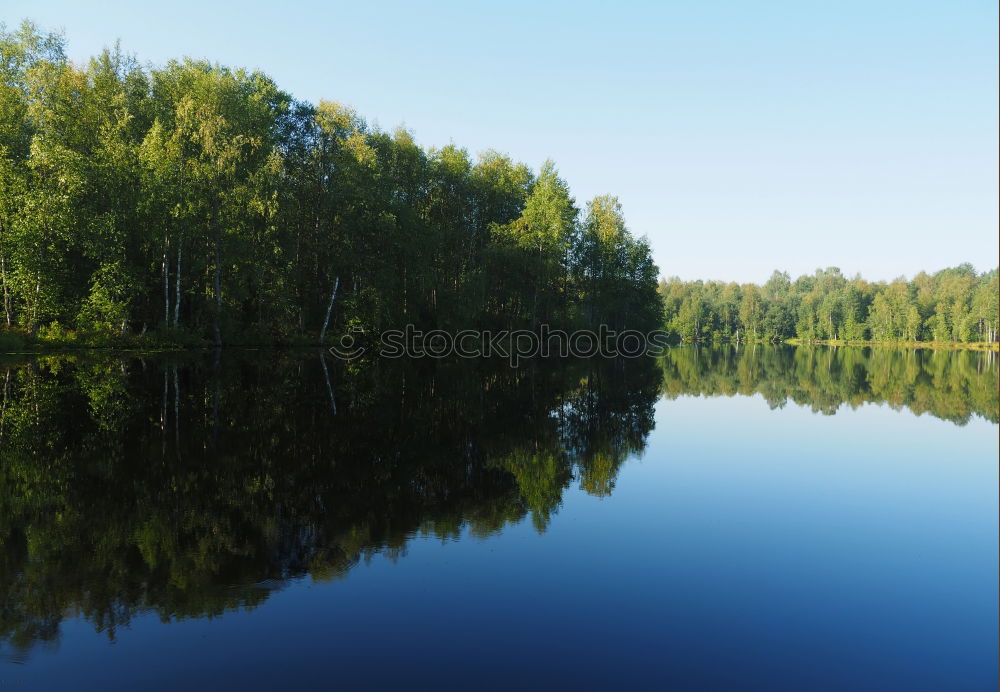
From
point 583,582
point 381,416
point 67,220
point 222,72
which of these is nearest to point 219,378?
point 381,416

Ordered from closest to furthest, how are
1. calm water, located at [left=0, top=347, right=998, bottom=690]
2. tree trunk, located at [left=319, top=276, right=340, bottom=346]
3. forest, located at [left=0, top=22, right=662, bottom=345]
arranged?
1. calm water, located at [left=0, top=347, right=998, bottom=690]
2. forest, located at [left=0, top=22, right=662, bottom=345]
3. tree trunk, located at [left=319, top=276, right=340, bottom=346]

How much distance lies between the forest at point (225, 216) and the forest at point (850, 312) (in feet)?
324

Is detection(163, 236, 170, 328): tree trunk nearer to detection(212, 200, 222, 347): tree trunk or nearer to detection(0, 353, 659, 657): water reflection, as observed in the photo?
detection(212, 200, 222, 347): tree trunk

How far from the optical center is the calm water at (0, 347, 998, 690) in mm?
4555

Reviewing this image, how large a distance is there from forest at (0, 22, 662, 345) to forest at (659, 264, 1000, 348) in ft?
324

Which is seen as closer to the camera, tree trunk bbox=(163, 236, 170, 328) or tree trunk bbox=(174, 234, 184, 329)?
tree trunk bbox=(163, 236, 170, 328)

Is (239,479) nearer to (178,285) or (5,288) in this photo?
(178,285)

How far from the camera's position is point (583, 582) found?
607 centimetres

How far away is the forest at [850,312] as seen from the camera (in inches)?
4466

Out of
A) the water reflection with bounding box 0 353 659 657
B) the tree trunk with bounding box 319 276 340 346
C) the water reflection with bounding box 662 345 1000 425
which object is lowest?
the water reflection with bounding box 662 345 1000 425

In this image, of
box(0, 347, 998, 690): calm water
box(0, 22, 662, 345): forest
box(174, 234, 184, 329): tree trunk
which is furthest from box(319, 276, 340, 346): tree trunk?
box(0, 347, 998, 690): calm water

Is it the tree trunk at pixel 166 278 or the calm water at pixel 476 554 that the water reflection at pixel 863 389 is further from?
the tree trunk at pixel 166 278

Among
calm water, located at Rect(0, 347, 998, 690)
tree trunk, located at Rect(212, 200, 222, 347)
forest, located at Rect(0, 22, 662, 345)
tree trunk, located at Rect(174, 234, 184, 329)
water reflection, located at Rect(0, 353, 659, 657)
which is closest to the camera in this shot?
calm water, located at Rect(0, 347, 998, 690)

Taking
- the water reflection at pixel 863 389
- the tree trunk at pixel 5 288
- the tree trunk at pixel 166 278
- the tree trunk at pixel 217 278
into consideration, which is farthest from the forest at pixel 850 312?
the tree trunk at pixel 5 288
